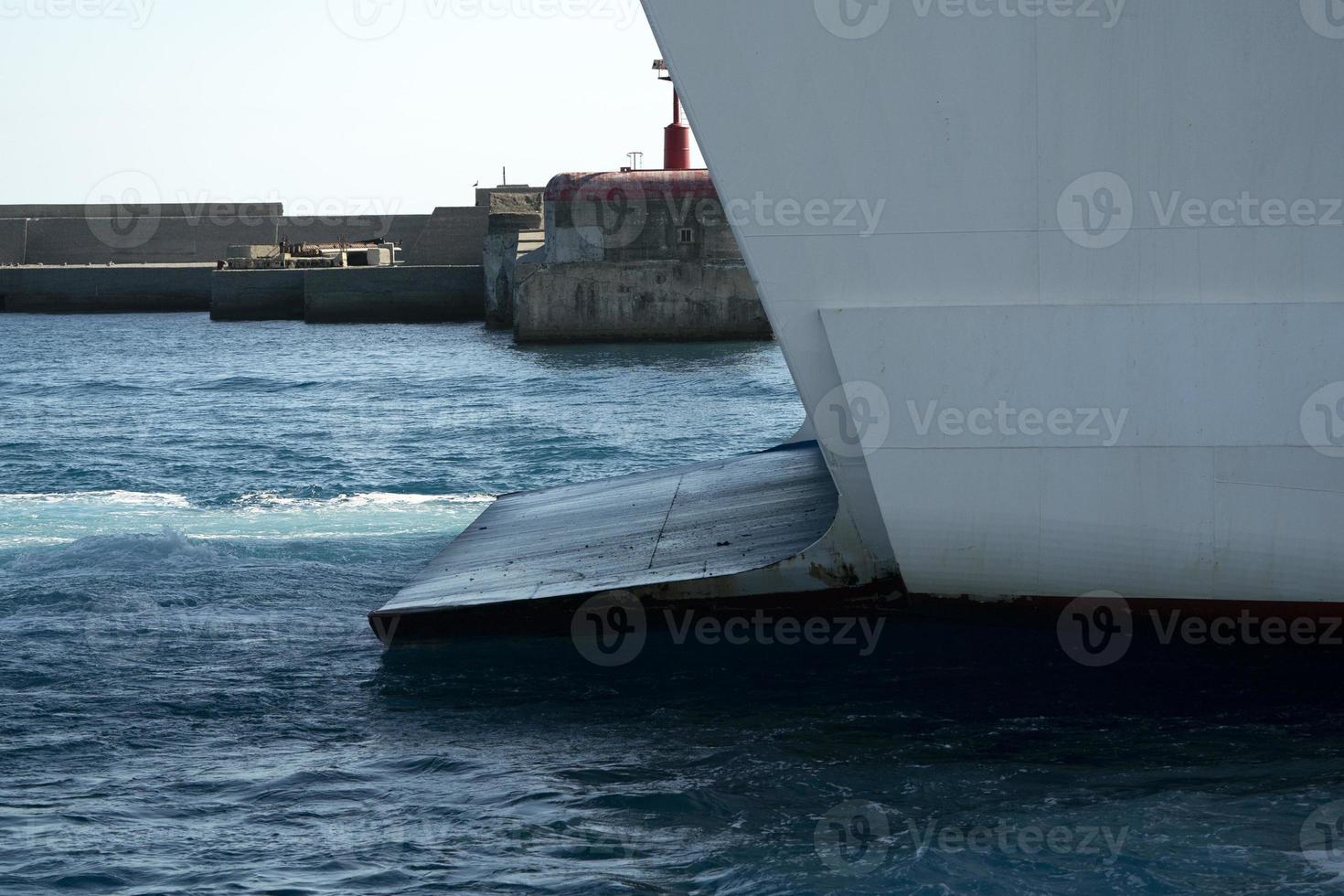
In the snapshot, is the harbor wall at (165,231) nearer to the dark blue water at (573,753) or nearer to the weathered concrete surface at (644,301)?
the weathered concrete surface at (644,301)

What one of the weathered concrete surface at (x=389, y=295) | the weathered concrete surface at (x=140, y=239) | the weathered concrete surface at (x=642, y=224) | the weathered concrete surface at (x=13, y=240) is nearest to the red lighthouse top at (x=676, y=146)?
the weathered concrete surface at (x=642, y=224)

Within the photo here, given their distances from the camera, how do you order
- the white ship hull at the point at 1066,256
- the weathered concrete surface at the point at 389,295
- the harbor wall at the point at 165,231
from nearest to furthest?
the white ship hull at the point at 1066,256 < the weathered concrete surface at the point at 389,295 < the harbor wall at the point at 165,231

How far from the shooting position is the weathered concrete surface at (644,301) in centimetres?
4212

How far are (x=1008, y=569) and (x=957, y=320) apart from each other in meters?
1.53

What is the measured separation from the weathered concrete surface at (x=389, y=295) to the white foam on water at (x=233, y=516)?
130 feet

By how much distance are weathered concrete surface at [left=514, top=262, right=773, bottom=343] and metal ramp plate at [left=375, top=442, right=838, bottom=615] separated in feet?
94.5

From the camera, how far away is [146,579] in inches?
467

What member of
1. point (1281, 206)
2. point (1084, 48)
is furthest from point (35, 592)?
point (1281, 206)

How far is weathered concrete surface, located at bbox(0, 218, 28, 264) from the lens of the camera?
7462 centimetres

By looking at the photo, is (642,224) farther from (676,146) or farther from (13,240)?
(13,240)

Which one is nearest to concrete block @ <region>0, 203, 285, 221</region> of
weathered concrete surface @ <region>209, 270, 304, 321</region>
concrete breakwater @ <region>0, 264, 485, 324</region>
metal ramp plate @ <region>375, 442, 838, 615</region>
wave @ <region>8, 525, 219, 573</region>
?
concrete breakwater @ <region>0, 264, 485, 324</region>

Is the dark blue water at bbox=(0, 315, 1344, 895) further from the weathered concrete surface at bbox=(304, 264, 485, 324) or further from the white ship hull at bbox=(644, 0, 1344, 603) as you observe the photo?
the weathered concrete surface at bbox=(304, 264, 485, 324)

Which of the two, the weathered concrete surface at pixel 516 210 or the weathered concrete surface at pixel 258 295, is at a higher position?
the weathered concrete surface at pixel 516 210

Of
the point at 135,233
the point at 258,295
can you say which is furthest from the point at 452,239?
the point at 135,233
